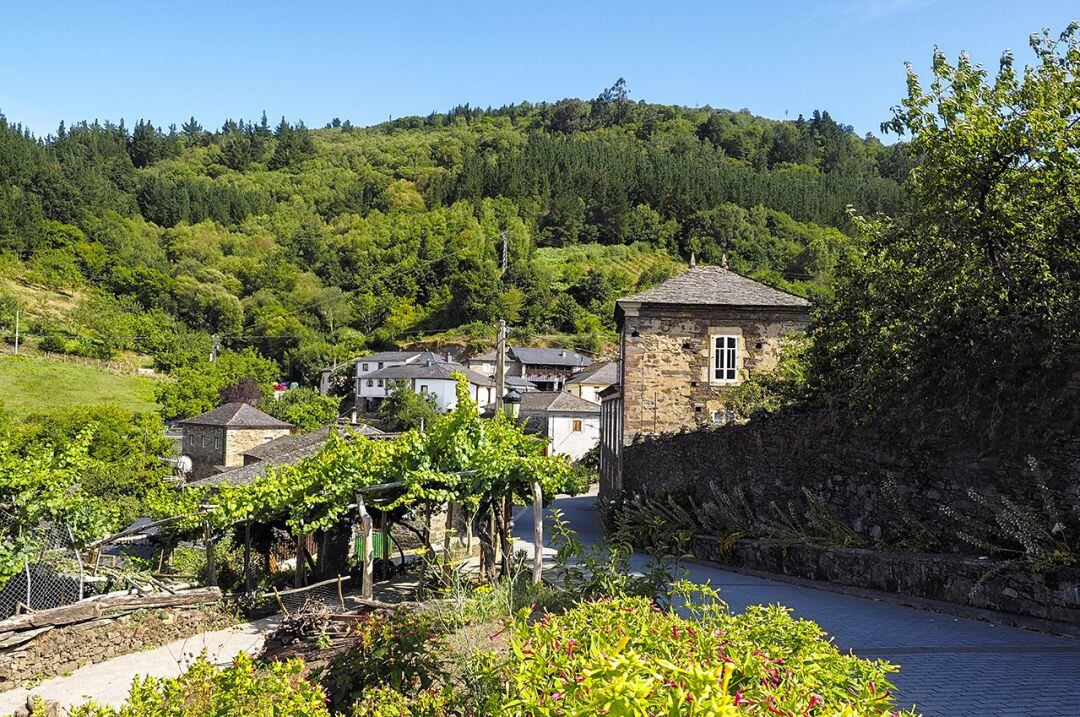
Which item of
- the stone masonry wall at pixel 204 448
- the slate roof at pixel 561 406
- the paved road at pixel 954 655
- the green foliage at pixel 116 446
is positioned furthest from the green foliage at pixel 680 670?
the slate roof at pixel 561 406

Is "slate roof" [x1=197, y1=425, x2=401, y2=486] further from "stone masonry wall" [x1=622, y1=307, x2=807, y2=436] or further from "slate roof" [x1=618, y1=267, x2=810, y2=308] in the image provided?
"slate roof" [x1=618, y1=267, x2=810, y2=308]

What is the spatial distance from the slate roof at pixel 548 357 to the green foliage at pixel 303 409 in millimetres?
19656

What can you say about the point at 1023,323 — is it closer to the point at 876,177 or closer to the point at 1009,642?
the point at 1009,642

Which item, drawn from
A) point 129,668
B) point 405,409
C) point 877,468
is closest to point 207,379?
point 405,409

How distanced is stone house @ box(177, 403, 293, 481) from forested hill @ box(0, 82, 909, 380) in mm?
33533

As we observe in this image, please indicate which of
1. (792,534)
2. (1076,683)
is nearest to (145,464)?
(792,534)

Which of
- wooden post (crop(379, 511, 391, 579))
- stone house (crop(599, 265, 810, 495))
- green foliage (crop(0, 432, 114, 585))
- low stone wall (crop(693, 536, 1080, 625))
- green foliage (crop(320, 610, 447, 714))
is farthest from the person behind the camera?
stone house (crop(599, 265, 810, 495))

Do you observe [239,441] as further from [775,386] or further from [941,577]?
[941,577]

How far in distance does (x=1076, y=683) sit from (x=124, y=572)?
13.7 meters

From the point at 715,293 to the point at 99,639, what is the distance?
16.1 metres

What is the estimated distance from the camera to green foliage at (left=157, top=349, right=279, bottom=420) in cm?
5619

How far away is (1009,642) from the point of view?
7641 millimetres

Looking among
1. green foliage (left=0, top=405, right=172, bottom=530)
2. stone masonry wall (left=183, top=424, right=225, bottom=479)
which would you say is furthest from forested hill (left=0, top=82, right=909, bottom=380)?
green foliage (left=0, top=405, right=172, bottom=530)

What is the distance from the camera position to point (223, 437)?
1483 inches
